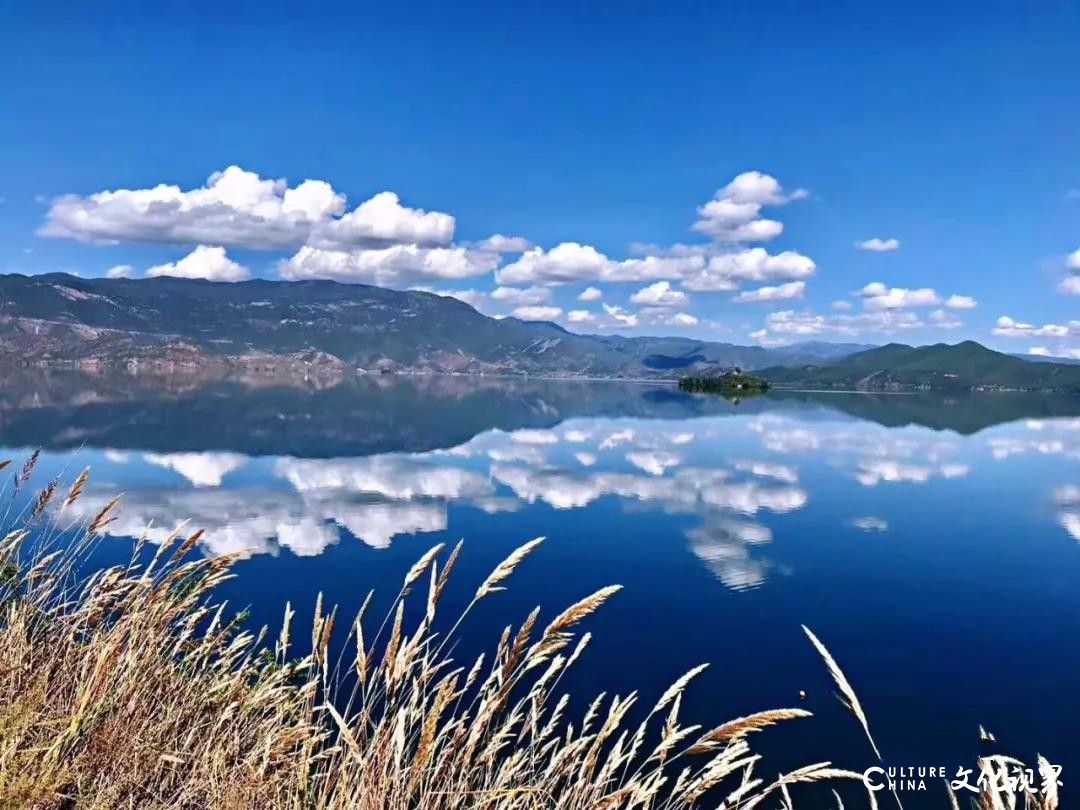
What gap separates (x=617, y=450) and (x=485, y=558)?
4784cm

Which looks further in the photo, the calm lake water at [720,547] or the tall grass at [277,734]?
the calm lake water at [720,547]

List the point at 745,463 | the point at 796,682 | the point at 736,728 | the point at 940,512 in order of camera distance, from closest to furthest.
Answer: the point at 736,728
the point at 796,682
the point at 940,512
the point at 745,463

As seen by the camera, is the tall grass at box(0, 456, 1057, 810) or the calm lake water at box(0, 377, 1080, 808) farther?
the calm lake water at box(0, 377, 1080, 808)

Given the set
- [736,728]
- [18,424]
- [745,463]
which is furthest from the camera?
[18,424]

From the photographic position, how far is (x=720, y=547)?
3672 cm

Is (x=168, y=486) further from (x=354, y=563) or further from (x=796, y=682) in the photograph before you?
(x=796, y=682)

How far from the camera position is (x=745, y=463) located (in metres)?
69.6

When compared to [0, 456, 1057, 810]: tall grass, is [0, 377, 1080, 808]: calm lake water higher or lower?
lower

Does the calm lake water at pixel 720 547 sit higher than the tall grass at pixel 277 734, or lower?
lower

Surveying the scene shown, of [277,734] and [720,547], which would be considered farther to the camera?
[720,547]

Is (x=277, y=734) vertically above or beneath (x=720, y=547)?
above

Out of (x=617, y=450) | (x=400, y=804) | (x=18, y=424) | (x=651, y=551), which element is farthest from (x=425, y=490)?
(x=18, y=424)

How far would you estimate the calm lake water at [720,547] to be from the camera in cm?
2020

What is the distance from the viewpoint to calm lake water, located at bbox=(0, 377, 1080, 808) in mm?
20203
